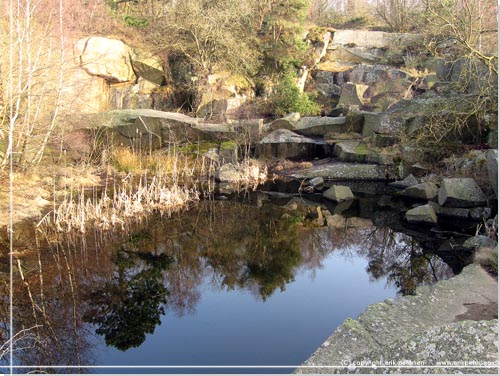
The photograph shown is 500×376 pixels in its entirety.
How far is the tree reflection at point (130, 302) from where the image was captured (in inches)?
198

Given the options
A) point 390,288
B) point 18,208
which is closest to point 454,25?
point 390,288

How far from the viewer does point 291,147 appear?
15.0 metres

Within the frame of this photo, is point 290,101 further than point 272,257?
Yes

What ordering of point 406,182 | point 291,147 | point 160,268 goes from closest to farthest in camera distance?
point 160,268 → point 406,182 → point 291,147

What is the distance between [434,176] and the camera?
11.6m

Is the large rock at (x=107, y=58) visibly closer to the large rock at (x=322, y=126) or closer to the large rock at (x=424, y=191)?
the large rock at (x=322, y=126)

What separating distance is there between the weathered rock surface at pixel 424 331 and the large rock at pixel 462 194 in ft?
12.6

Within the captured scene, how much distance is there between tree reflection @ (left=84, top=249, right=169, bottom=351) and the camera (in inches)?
198

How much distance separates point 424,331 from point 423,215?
23.4 feet

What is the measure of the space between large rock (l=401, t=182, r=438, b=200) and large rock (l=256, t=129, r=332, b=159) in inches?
172

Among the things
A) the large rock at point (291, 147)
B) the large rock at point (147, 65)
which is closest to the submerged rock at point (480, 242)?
the large rock at point (291, 147)

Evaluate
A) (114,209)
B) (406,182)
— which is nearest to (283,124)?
(406,182)

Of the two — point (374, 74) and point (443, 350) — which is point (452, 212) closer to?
point (443, 350)

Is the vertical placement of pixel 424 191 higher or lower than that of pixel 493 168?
lower
